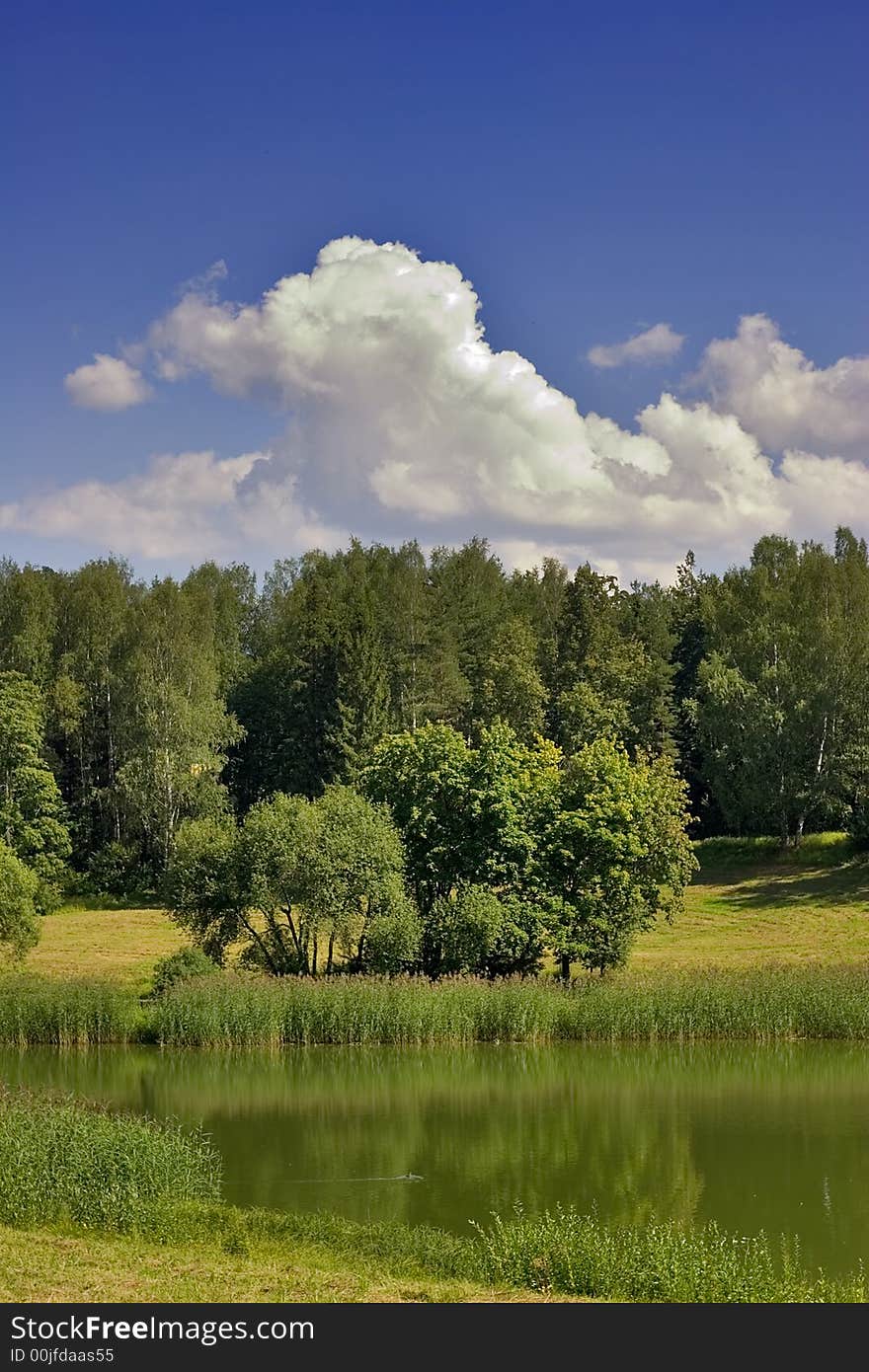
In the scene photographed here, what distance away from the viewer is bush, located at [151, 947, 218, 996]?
4078 cm

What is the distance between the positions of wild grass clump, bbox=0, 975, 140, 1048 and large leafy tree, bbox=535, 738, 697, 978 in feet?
47.9

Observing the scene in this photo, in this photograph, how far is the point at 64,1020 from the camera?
38281 mm

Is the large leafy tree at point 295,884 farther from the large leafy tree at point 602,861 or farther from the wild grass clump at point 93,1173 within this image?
the wild grass clump at point 93,1173

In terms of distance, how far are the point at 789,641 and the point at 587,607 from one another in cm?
1360

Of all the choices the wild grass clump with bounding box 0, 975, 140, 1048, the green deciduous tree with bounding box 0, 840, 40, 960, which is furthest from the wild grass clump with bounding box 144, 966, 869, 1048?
the green deciduous tree with bounding box 0, 840, 40, 960

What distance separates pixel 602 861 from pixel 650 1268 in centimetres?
3096

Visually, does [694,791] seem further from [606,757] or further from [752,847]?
[606,757]

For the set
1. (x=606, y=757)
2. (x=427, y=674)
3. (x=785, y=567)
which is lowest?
(x=606, y=757)

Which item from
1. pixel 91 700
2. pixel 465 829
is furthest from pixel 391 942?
pixel 91 700

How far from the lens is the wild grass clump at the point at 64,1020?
3831 centimetres

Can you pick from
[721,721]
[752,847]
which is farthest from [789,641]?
[752,847]

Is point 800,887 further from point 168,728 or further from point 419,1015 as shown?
point 419,1015

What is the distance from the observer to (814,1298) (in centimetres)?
1535

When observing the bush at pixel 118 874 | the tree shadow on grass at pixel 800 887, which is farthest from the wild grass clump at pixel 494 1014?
the bush at pixel 118 874
